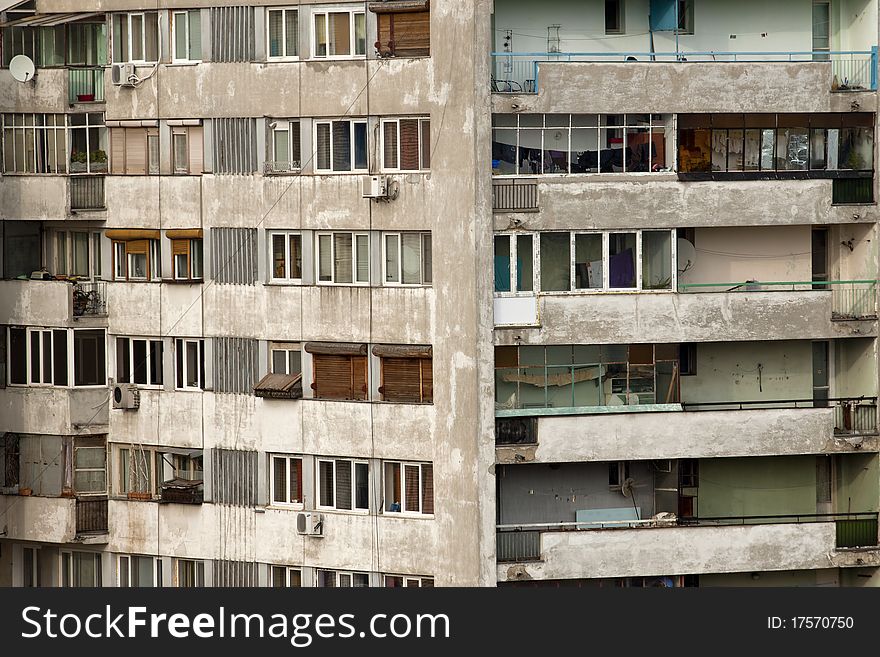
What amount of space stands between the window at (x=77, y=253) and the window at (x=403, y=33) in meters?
8.46

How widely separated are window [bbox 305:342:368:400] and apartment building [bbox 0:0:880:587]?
2.8 inches

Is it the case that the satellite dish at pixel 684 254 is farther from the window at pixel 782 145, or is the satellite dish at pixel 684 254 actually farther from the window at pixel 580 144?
the window at pixel 580 144

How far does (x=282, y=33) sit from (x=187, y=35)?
228 centimetres

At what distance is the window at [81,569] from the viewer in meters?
41.3

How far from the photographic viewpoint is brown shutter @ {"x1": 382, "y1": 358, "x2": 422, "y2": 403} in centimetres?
3844

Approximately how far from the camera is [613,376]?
129 ft

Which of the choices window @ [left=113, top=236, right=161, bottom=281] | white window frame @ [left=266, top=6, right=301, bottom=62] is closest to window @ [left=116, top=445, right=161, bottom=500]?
window @ [left=113, top=236, right=161, bottom=281]

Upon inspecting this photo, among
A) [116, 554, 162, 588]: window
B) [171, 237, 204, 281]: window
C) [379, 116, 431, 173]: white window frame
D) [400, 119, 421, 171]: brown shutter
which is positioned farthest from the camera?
[116, 554, 162, 588]: window

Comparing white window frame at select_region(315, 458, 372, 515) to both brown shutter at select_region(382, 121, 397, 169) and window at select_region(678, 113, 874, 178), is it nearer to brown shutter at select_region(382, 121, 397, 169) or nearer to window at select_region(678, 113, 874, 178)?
brown shutter at select_region(382, 121, 397, 169)

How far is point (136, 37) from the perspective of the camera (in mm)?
40156

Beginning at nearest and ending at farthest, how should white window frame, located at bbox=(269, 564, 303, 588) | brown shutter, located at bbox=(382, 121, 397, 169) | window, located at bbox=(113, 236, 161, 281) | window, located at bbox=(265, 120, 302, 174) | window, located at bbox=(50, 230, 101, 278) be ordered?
brown shutter, located at bbox=(382, 121, 397, 169)
window, located at bbox=(265, 120, 302, 174)
white window frame, located at bbox=(269, 564, 303, 588)
window, located at bbox=(113, 236, 161, 281)
window, located at bbox=(50, 230, 101, 278)

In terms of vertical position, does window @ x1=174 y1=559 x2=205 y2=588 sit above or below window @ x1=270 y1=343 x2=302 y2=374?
below

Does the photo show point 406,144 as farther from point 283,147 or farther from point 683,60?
point 683,60

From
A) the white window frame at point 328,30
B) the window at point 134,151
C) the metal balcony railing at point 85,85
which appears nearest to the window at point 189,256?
the window at point 134,151
